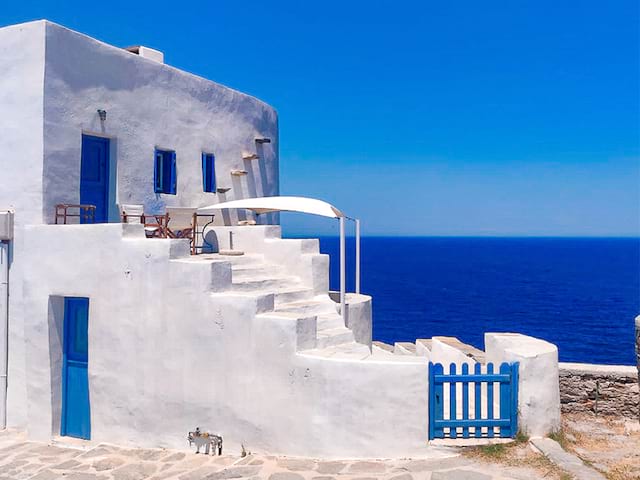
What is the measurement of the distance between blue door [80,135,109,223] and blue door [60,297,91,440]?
2187 millimetres

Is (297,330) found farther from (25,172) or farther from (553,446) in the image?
(25,172)

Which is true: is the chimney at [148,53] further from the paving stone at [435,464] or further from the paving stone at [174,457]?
the paving stone at [435,464]

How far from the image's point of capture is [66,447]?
10.4 m

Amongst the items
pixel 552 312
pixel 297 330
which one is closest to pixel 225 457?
pixel 297 330

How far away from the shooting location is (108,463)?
9102 millimetres

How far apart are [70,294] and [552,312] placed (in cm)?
5688

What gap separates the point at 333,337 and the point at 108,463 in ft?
13.4

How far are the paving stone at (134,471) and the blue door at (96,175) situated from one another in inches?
212

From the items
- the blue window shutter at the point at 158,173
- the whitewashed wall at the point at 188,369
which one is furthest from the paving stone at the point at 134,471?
the blue window shutter at the point at 158,173

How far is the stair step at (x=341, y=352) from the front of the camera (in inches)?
340

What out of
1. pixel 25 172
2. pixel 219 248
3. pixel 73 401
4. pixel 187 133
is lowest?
pixel 73 401

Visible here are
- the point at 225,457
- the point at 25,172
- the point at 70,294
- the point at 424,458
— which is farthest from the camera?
the point at 25,172

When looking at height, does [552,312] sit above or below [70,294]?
below

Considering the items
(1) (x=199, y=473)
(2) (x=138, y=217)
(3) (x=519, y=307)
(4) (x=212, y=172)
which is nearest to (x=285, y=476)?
(1) (x=199, y=473)
